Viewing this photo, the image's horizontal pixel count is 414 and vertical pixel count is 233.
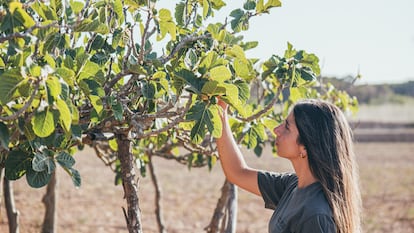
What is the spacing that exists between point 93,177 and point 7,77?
1297 centimetres

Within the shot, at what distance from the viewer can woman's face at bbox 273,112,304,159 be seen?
2.74 m

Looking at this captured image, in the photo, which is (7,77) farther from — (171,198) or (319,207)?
(171,198)

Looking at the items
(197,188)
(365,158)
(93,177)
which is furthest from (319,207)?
(365,158)

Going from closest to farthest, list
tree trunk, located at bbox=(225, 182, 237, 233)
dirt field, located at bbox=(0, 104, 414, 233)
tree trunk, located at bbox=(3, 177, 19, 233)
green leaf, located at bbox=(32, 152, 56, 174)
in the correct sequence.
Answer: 1. green leaf, located at bbox=(32, 152, 56, 174)
2. tree trunk, located at bbox=(225, 182, 237, 233)
3. tree trunk, located at bbox=(3, 177, 19, 233)
4. dirt field, located at bbox=(0, 104, 414, 233)

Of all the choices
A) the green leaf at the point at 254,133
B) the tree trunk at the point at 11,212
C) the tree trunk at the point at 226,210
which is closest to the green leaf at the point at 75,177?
the green leaf at the point at 254,133

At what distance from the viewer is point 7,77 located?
1.98 metres

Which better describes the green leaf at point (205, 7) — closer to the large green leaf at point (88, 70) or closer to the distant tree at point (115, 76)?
the distant tree at point (115, 76)

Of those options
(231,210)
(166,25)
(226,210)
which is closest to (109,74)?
(166,25)

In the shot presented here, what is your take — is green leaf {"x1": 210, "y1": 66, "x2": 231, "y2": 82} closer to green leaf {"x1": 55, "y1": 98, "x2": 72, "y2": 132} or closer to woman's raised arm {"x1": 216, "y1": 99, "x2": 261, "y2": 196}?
green leaf {"x1": 55, "y1": 98, "x2": 72, "y2": 132}

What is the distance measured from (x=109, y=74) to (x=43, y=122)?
2.42 ft

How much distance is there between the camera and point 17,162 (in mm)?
2676

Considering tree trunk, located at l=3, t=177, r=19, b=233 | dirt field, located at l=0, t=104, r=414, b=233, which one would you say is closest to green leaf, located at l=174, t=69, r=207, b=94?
tree trunk, located at l=3, t=177, r=19, b=233

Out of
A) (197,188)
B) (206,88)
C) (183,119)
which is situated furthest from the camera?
(197,188)

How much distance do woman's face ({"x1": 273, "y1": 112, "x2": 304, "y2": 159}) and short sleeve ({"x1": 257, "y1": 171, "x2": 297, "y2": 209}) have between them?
348mm
